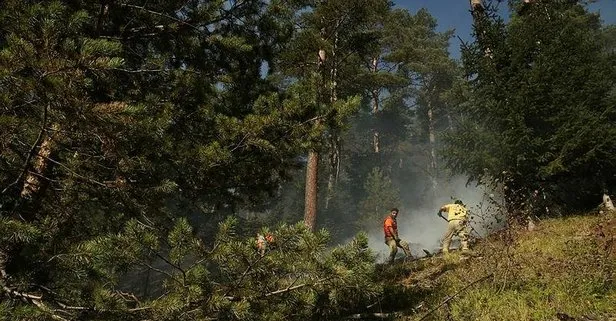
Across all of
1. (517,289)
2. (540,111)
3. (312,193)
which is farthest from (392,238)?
(517,289)

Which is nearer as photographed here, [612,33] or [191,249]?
[191,249]

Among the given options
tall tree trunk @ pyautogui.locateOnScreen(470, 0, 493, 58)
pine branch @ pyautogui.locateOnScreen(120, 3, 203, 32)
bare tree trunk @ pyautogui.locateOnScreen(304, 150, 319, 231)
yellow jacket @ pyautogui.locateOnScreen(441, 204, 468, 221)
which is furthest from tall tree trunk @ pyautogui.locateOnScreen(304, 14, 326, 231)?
pine branch @ pyautogui.locateOnScreen(120, 3, 203, 32)

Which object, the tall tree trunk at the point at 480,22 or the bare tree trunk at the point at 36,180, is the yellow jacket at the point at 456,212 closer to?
the tall tree trunk at the point at 480,22

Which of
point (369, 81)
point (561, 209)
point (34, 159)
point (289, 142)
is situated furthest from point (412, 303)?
point (369, 81)

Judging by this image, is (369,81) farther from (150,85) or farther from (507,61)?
(150,85)

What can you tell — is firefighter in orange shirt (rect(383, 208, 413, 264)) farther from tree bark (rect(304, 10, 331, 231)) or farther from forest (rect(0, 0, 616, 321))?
forest (rect(0, 0, 616, 321))

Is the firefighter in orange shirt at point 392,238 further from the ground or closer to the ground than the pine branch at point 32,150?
closer to the ground

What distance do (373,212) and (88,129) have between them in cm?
3435

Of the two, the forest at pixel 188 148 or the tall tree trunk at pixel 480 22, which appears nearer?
the forest at pixel 188 148

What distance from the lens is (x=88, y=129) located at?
152 inches

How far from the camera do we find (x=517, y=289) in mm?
5988

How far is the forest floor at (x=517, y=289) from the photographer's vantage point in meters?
5.30

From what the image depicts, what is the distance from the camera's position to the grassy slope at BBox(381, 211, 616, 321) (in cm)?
530

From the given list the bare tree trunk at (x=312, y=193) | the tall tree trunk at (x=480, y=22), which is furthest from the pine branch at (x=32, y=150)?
the tall tree trunk at (x=480, y=22)
